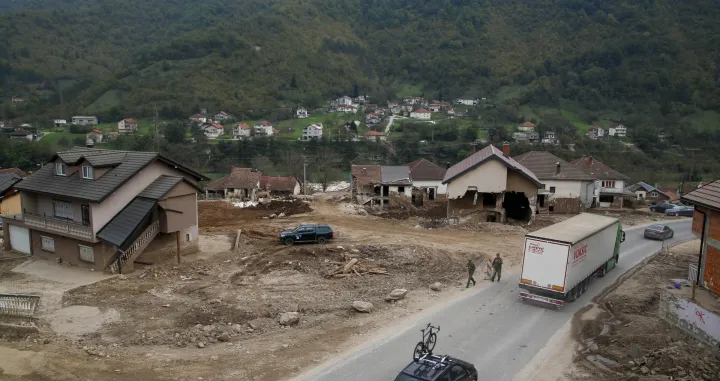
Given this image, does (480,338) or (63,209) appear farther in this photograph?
(63,209)

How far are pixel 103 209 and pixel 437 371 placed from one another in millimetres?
19045

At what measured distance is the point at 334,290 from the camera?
70.0ft

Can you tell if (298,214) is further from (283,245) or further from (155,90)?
(155,90)

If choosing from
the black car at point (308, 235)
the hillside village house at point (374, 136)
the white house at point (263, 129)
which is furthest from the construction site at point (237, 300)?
the white house at point (263, 129)

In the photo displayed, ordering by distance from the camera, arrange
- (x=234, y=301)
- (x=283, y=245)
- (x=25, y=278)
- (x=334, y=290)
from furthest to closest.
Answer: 1. (x=283, y=245)
2. (x=25, y=278)
3. (x=334, y=290)
4. (x=234, y=301)

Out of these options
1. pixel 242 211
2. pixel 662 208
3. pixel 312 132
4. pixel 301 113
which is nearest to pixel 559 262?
pixel 242 211

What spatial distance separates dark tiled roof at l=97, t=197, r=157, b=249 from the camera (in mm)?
23344

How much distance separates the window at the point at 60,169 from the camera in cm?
2648

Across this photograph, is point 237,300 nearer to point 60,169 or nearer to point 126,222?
point 126,222

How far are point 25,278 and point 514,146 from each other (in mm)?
77522

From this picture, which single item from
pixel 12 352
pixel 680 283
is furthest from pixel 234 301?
pixel 680 283

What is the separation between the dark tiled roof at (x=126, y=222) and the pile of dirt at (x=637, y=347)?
19.4m

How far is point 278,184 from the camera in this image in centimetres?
5850

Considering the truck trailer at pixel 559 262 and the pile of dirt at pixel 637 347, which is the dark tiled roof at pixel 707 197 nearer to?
the truck trailer at pixel 559 262
